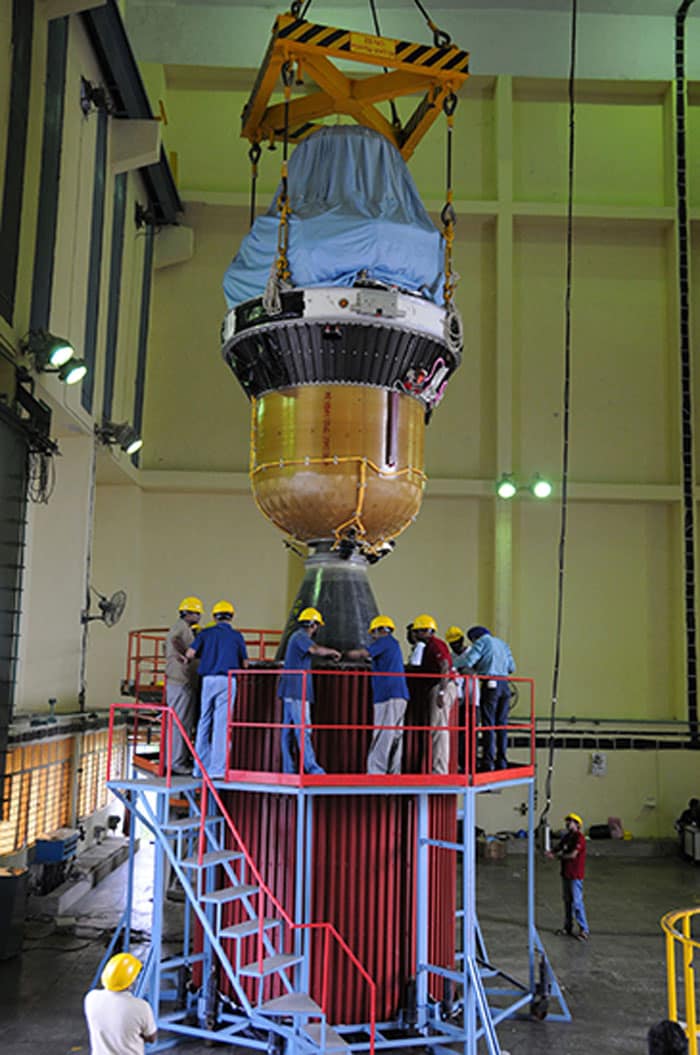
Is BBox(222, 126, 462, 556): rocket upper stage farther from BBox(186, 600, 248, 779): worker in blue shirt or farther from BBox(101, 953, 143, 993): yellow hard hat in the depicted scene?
BBox(101, 953, 143, 993): yellow hard hat

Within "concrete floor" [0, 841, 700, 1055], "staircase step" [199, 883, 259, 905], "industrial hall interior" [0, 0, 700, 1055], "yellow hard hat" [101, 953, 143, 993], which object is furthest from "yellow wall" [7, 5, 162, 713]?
"yellow hard hat" [101, 953, 143, 993]

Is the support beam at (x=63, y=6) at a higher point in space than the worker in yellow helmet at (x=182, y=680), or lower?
higher

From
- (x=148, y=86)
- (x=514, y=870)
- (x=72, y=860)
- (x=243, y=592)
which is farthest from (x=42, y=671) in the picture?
(x=148, y=86)

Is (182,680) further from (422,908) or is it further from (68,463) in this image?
(68,463)

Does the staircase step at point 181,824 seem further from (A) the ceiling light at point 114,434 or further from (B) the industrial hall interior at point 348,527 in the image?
(A) the ceiling light at point 114,434

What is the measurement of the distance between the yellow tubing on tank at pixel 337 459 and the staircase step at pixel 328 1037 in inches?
194

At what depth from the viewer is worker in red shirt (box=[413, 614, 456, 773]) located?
9195 mm

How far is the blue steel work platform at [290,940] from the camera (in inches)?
324

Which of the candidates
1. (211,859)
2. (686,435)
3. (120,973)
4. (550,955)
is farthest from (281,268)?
(686,435)

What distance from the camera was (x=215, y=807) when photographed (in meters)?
9.71

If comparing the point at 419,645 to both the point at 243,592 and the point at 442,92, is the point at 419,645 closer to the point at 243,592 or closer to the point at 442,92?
the point at 442,92

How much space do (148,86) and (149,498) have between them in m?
9.27

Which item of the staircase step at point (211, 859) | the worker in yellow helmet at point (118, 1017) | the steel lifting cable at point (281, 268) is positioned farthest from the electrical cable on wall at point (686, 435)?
the worker in yellow helmet at point (118, 1017)

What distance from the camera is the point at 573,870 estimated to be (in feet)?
41.6
